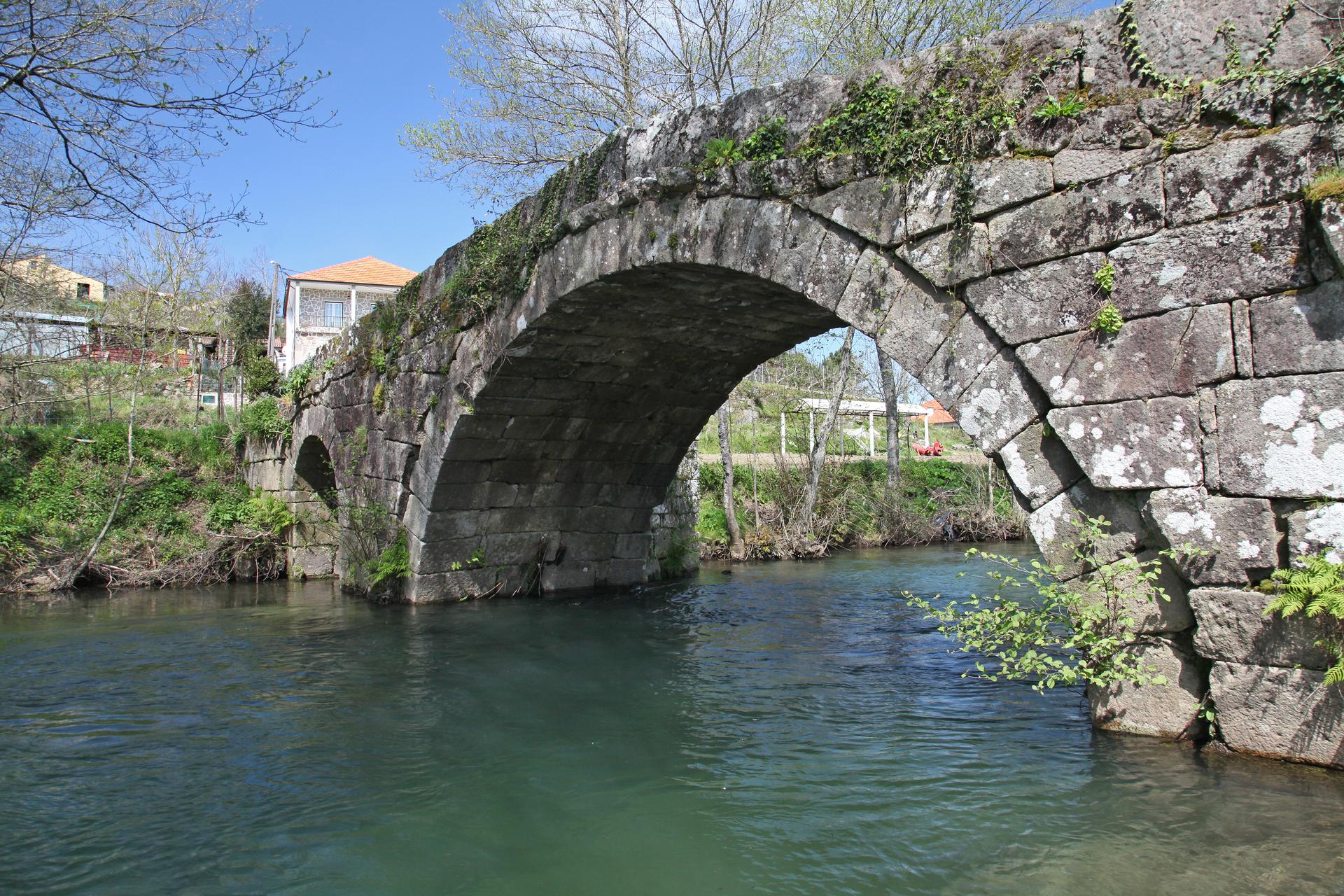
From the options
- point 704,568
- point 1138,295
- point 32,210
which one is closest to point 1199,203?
point 1138,295

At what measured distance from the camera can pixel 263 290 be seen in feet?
111

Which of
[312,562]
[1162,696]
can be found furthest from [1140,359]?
[312,562]

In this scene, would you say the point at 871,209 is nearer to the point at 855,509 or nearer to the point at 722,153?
the point at 722,153

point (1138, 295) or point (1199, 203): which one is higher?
point (1199, 203)

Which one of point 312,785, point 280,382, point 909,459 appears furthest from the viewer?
point 909,459

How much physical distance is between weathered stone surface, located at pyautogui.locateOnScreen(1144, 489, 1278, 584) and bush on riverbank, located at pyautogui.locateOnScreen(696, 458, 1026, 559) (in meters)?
10.4

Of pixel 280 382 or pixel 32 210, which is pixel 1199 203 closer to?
pixel 32 210

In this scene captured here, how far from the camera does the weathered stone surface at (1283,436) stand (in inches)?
122

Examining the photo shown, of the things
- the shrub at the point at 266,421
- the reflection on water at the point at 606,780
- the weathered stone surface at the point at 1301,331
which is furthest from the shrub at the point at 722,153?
the shrub at the point at 266,421

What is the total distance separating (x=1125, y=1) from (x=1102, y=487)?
191 cm

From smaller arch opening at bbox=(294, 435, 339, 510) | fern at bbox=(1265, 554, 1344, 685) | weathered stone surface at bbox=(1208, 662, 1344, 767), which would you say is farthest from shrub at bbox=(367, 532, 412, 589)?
fern at bbox=(1265, 554, 1344, 685)

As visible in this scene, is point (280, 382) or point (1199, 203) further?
point (280, 382)

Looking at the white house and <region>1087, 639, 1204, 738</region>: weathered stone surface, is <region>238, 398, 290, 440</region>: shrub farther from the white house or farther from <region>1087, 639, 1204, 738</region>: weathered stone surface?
the white house

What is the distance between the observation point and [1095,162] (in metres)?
3.63
